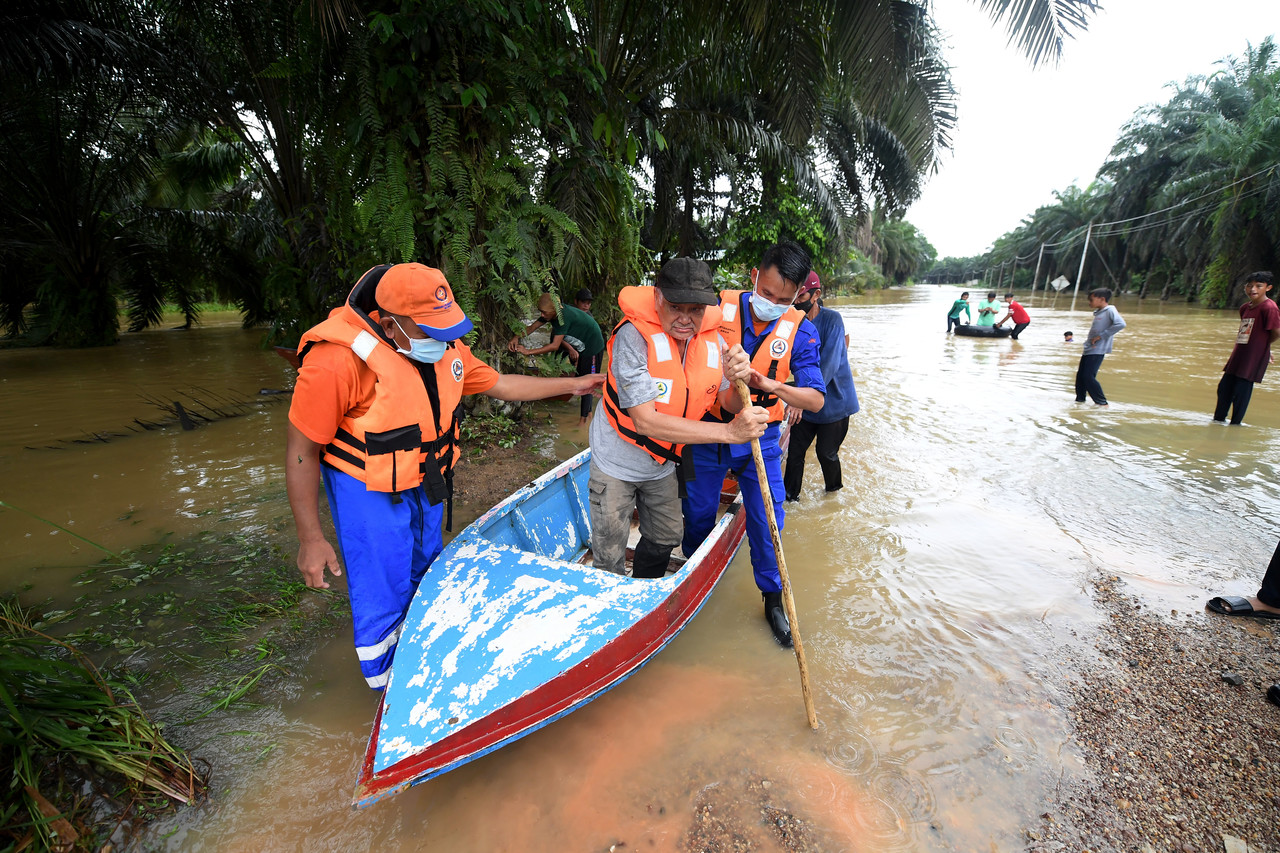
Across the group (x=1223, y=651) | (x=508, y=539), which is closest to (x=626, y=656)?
(x=508, y=539)

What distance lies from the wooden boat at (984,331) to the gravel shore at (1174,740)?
1491cm

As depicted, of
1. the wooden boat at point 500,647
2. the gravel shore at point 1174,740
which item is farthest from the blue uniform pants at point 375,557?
the gravel shore at point 1174,740

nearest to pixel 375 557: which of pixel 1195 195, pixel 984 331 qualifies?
pixel 984 331

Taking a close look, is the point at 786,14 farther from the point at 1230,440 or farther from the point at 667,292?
the point at 1230,440

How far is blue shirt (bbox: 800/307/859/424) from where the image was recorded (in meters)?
4.07

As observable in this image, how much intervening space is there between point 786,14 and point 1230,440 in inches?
279

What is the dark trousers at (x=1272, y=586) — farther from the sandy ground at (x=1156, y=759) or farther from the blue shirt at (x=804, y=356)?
the blue shirt at (x=804, y=356)

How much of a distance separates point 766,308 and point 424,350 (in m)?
1.63

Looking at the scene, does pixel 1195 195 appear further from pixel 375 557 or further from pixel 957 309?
pixel 375 557

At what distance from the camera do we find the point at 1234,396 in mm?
6855

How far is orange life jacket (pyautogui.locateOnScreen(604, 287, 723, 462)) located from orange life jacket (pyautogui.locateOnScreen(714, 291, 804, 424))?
131 mm

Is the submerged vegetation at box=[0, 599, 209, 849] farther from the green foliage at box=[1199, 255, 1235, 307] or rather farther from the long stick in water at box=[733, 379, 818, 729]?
the green foliage at box=[1199, 255, 1235, 307]

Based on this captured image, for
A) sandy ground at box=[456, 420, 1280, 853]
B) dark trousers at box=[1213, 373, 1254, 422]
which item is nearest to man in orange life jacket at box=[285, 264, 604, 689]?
sandy ground at box=[456, 420, 1280, 853]

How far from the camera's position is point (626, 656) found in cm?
227
